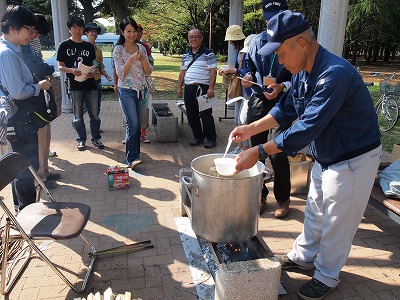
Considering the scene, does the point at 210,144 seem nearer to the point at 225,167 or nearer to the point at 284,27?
the point at 225,167

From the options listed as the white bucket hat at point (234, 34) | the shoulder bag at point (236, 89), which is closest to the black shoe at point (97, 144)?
the shoulder bag at point (236, 89)

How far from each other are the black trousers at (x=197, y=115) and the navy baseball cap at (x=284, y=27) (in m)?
3.94

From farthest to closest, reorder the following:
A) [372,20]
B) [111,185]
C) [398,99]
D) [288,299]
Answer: [372,20]
[398,99]
[111,185]
[288,299]

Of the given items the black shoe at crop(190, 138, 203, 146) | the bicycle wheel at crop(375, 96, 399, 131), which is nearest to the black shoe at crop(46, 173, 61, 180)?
the black shoe at crop(190, 138, 203, 146)

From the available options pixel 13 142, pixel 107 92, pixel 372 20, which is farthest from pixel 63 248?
pixel 372 20

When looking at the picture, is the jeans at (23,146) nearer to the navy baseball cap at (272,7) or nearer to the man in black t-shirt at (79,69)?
the man in black t-shirt at (79,69)

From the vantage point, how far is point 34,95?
3.35 m

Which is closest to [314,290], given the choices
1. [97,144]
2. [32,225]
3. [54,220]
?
[54,220]

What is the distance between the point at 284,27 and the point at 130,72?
307 centimetres

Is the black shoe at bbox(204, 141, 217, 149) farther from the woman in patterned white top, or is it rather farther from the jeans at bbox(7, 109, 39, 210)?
the jeans at bbox(7, 109, 39, 210)

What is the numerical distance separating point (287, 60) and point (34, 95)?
2.45 meters

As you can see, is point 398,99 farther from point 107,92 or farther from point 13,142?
point 107,92

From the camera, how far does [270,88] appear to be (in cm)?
341

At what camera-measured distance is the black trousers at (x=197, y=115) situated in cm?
600
